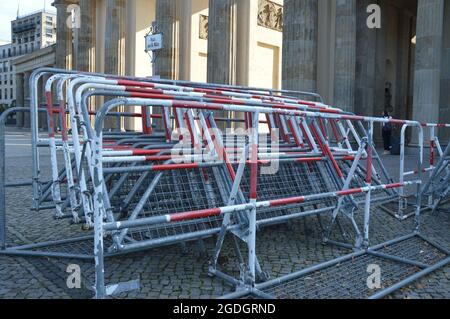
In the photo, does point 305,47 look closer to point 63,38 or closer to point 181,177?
point 181,177

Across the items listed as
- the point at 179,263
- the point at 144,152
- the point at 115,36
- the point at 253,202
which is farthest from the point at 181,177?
the point at 115,36

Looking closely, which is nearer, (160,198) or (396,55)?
(160,198)

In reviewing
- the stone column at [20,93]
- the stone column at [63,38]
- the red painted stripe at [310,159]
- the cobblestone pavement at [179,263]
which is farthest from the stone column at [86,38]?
the red painted stripe at [310,159]

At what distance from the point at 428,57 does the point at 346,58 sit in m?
3.50

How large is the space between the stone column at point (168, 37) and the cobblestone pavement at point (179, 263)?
1745cm

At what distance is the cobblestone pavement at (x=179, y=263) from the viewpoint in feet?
12.5

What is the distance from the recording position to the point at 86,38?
107 ft

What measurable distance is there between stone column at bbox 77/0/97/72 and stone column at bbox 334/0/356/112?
20826mm

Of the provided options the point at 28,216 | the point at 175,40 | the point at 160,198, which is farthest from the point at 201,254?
the point at 175,40
